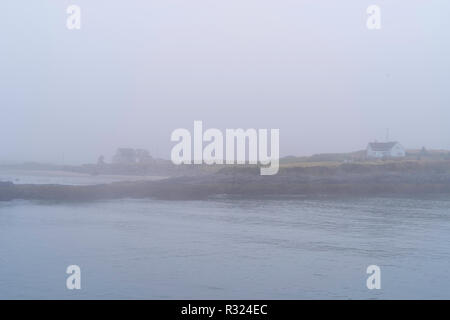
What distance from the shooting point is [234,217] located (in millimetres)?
11625

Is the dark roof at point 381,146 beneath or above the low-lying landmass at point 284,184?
above

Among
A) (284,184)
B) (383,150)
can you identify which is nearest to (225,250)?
(284,184)

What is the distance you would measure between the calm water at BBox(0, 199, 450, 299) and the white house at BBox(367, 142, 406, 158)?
22.9 feet

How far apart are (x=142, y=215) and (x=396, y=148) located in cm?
1306

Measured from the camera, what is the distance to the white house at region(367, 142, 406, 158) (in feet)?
66.4

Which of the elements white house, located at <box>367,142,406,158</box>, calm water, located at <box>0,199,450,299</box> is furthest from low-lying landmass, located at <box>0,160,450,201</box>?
white house, located at <box>367,142,406,158</box>

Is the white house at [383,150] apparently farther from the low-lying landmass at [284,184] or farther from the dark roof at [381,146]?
the low-lying landmass at [284,184]

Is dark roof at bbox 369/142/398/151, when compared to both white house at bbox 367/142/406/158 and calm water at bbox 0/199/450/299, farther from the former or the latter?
calm water at bbox 0/199/450/299

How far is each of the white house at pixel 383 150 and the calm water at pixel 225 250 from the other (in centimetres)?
699

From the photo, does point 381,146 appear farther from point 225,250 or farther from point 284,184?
point 225,250

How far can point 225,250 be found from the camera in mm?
8078

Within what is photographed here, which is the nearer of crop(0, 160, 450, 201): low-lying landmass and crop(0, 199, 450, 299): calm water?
crop(0, 199, 450, 299): calm water

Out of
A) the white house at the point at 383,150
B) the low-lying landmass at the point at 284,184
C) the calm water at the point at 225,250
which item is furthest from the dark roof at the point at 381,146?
the calm water at the point at 225,250

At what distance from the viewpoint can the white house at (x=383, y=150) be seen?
20.2 m
